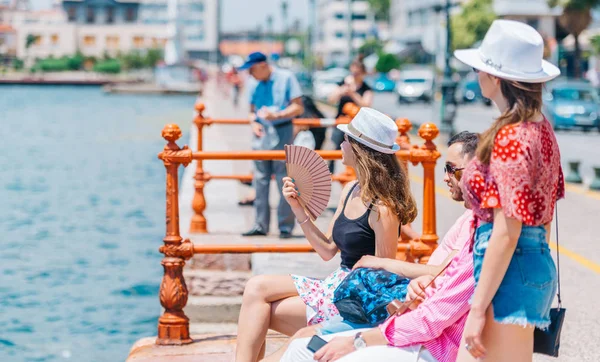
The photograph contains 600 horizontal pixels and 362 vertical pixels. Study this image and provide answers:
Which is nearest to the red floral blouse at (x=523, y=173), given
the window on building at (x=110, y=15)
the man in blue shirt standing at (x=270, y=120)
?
the man in blue shirt standing at (x=270, y=120)

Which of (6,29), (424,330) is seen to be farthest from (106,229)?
(6,29)

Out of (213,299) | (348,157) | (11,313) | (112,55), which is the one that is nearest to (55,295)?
(11,313)

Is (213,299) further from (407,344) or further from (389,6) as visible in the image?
(389,6)

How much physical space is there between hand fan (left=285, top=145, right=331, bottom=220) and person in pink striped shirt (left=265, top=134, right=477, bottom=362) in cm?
102

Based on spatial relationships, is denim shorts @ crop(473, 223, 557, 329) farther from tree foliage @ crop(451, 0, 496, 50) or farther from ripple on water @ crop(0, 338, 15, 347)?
tree foliage @ crop(451, 0, 496, 50)

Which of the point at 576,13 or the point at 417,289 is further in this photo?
the point at 576,13

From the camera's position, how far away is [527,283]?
335cm

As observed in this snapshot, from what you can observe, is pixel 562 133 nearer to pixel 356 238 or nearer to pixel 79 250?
pixel 79 250

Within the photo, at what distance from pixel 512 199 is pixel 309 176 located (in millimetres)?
1732

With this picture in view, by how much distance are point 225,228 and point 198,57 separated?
609 ft

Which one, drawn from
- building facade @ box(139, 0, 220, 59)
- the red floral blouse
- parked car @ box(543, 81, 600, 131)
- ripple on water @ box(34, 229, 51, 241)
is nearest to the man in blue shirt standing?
the red floral blouse

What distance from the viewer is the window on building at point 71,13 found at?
603 feet

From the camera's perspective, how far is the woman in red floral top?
326cm

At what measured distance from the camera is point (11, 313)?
36.8 ft
